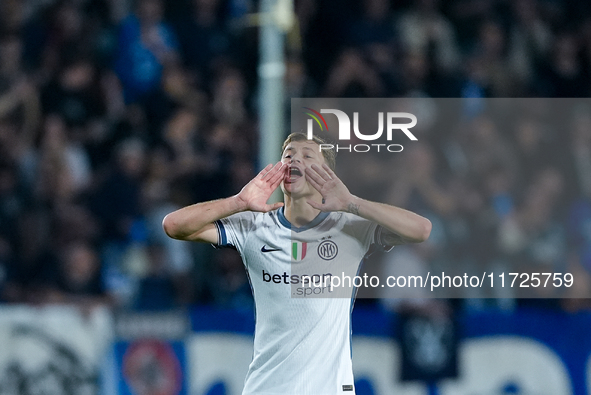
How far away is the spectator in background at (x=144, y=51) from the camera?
9.34 meters

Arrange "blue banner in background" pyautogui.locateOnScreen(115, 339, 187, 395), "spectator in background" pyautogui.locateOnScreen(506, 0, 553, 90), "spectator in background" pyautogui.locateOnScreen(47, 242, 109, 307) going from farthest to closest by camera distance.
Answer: "spectator in background" pyautogui.locateOnScreen(506, 0, 553, 90) → "spectator in background" pyautogui.locateOnScreen(47, 242, 109, 307) → "blue banner in background" pyautogui.locateOnScreen(115, 339, 187, 395)

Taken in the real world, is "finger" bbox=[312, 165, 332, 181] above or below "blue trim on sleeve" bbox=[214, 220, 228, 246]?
above

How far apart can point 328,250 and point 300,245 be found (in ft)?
0.51

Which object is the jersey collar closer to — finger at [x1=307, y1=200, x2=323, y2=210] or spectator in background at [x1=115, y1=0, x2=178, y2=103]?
finger at [x1=307, y1=200, x2=323, y2=210]

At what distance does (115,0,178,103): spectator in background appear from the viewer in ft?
30.6

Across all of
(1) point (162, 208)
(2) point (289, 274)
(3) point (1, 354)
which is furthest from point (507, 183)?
(3) point (1, 354)

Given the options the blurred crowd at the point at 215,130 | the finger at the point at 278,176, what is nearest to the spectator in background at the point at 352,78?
the blurred crowd at the point at 215,130

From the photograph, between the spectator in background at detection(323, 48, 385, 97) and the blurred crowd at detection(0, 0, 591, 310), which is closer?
the blurred crowd at detection(0, 0, 591, 310)

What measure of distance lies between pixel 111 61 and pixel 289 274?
19.2 feet

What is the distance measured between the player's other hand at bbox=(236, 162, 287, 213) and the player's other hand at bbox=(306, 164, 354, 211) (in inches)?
7.1

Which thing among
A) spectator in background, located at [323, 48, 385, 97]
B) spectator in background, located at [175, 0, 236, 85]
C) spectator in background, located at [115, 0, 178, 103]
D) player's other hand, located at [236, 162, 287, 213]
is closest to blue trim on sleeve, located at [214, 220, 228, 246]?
player's other hand, located at [236, 162, 287, 213]

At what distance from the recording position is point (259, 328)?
14.7 feet

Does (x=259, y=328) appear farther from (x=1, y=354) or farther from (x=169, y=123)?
(x=169, y=123)

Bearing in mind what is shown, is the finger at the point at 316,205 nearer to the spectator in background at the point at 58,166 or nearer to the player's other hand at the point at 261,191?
the player's other hand at the point at 261,191
